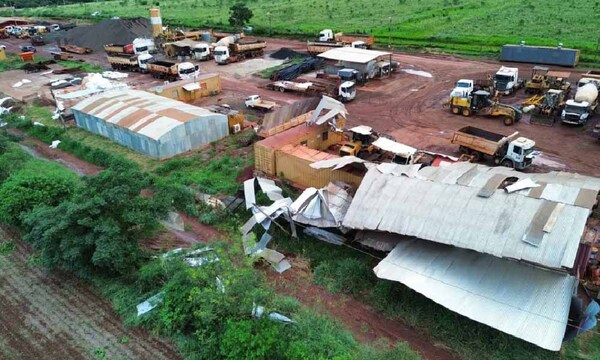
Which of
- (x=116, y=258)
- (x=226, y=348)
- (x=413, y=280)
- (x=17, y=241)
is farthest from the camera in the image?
(x=17, y=241)

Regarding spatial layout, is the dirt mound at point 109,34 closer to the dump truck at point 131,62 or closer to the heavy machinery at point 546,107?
the dump truck at point 131,62

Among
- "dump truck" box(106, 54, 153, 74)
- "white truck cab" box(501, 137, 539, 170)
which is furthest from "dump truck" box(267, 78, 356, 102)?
"dump truck" box(106, 54, 153, 74)

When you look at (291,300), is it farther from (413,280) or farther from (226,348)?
(413,280)

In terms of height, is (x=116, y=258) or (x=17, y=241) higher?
(x=116, y=258)

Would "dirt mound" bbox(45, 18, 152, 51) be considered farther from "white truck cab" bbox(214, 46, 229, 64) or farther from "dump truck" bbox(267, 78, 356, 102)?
"dump truck" bbox(267, 78, 356, 102)

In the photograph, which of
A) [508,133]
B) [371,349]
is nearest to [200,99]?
[508,133]

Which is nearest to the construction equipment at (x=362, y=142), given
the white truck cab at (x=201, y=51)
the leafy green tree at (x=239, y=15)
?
the white truck cab at (x=201, y=51)
